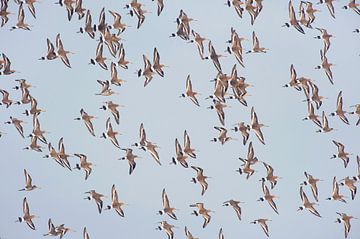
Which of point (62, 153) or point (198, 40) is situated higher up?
point (198, 40)

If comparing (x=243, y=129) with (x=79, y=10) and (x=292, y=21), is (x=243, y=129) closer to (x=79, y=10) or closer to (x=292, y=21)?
(x=292, y=21)

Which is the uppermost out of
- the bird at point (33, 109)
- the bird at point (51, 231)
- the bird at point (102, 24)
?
the bird at point (102, 24)

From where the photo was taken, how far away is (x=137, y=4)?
1766 inches

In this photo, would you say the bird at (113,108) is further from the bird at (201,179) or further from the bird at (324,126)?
the bird at (324,126)

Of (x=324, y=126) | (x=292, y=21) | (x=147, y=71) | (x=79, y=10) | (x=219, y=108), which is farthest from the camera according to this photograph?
(x=324, y=126)

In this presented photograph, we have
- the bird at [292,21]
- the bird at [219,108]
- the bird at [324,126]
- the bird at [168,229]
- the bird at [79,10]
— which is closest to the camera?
the bird at [79,10]

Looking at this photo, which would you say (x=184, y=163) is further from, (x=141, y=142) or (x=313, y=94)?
(x=313, y=94)

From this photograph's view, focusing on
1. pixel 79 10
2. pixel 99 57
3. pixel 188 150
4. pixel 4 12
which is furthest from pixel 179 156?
pixel 4 12

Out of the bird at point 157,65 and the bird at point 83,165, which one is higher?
the bird at point 157,65

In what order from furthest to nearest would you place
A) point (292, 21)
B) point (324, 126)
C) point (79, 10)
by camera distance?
point (324, 126), point (292, 21), point (79, 10)

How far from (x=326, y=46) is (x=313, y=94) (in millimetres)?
1946

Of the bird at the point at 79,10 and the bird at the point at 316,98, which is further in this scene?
the bird at the point at 316,98

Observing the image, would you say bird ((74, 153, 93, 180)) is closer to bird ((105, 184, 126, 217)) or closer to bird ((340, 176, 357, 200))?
bird ((105, 184, 126, 217))

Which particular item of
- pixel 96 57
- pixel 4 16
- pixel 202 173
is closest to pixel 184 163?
pixel 202 173
